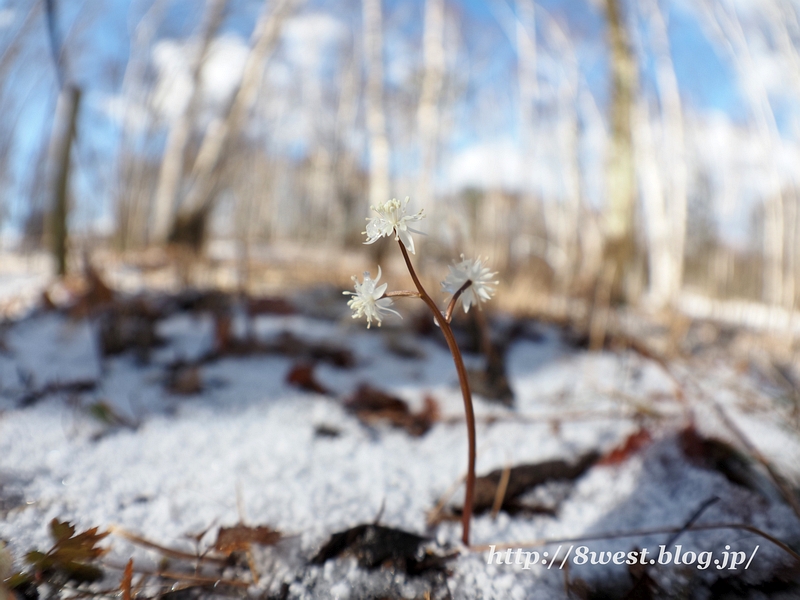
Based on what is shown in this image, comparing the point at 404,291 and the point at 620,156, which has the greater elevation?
the point at 620,156

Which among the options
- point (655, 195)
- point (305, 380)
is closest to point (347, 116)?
point (655, 195)

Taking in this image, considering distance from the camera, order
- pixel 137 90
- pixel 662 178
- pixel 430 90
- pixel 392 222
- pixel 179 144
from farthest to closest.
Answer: pixel 137 90
pixel 662 178
pixel 430 90
pixel 179 144
pixel 392 222

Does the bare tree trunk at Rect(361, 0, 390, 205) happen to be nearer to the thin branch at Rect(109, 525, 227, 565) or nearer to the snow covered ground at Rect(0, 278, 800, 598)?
the snow covered ground at Rect(0, 278, 800, 598)

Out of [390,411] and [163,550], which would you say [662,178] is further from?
[163,550]

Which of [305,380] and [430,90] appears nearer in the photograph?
[305,380]

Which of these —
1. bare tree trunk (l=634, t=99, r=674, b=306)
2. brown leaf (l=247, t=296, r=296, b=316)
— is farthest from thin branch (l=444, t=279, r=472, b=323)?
bare tree trunk (l=634, t=99, r=674, b=306)

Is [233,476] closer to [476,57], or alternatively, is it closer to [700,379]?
[700,379]
